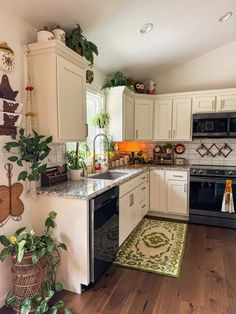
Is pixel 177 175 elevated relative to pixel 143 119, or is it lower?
lower

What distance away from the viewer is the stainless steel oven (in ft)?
11.0

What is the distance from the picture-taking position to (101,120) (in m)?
3.39

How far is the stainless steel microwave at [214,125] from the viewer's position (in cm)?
350

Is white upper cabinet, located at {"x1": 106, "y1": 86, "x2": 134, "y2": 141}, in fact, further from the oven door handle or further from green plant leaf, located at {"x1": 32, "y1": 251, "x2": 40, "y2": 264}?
green plant leaf, located at {"x1": 32, "y1": 251, "x2": 40, "y2": 264}

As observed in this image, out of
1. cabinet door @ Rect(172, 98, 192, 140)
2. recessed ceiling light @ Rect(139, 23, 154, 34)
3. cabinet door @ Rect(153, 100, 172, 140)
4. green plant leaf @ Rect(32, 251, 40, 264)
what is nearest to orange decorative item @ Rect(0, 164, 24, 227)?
green plant leaf @ Rect(32, 251, 40, 264)

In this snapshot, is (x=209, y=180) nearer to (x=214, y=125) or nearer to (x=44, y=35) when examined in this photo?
(x=214, y=125)

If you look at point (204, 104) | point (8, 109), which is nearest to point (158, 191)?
point (204, 104)

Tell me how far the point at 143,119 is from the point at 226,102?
4.56 feet

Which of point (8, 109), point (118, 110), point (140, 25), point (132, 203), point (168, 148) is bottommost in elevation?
point (132, 203)

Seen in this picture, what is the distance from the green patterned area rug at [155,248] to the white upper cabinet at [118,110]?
1511 mm

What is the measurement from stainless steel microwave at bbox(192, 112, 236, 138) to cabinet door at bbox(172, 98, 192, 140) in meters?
0.11

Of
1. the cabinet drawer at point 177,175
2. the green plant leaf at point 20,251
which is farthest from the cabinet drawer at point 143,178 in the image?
the green plant leaf at point 20,251

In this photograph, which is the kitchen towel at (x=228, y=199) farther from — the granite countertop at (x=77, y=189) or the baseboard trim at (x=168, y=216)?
the granite countertop at (x=77, y=189)

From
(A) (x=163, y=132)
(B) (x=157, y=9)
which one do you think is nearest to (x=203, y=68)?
(A) (x=163, y=132)
